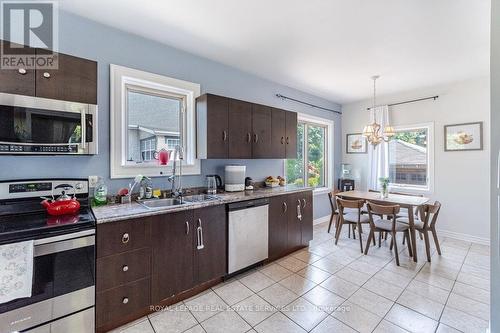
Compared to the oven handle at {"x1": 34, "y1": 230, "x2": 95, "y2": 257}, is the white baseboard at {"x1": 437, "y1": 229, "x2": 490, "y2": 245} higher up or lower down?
lower down

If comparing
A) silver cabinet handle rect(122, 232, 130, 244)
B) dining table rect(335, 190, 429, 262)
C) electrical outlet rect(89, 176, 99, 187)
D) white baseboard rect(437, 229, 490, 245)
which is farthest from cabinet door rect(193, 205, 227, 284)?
white baseboard rect(437, 229, 490, 245)

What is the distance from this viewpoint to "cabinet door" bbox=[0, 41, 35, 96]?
5.38ft

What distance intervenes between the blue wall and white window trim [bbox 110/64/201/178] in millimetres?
61


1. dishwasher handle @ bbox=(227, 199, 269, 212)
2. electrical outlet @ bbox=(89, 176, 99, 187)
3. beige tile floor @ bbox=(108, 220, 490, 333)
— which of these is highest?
electrical outlet @ bbox=(89, 176, 99, 187)

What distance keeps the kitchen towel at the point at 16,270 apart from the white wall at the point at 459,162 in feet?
17.6

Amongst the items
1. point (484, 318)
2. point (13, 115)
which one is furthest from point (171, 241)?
point (484, 318)

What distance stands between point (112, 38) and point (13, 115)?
45.7 inches

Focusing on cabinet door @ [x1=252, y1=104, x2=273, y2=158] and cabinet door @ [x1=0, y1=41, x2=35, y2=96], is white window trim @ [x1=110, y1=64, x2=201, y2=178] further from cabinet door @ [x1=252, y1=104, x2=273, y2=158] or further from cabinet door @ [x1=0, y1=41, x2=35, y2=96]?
cabinet door @ [x1=252, y1=104, x2=273, y2=158]

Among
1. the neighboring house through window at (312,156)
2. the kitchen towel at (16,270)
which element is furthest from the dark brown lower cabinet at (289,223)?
the kitchen towel at (16,270)

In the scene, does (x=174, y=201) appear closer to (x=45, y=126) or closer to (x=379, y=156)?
(x=45, y=126)

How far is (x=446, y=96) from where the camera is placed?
154 inches

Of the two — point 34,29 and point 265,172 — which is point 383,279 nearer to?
point 265,172

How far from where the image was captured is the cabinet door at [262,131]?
312cm

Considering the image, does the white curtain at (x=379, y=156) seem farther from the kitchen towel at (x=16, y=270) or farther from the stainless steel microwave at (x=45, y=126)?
the kitchen towel at (x=16, y=270)
